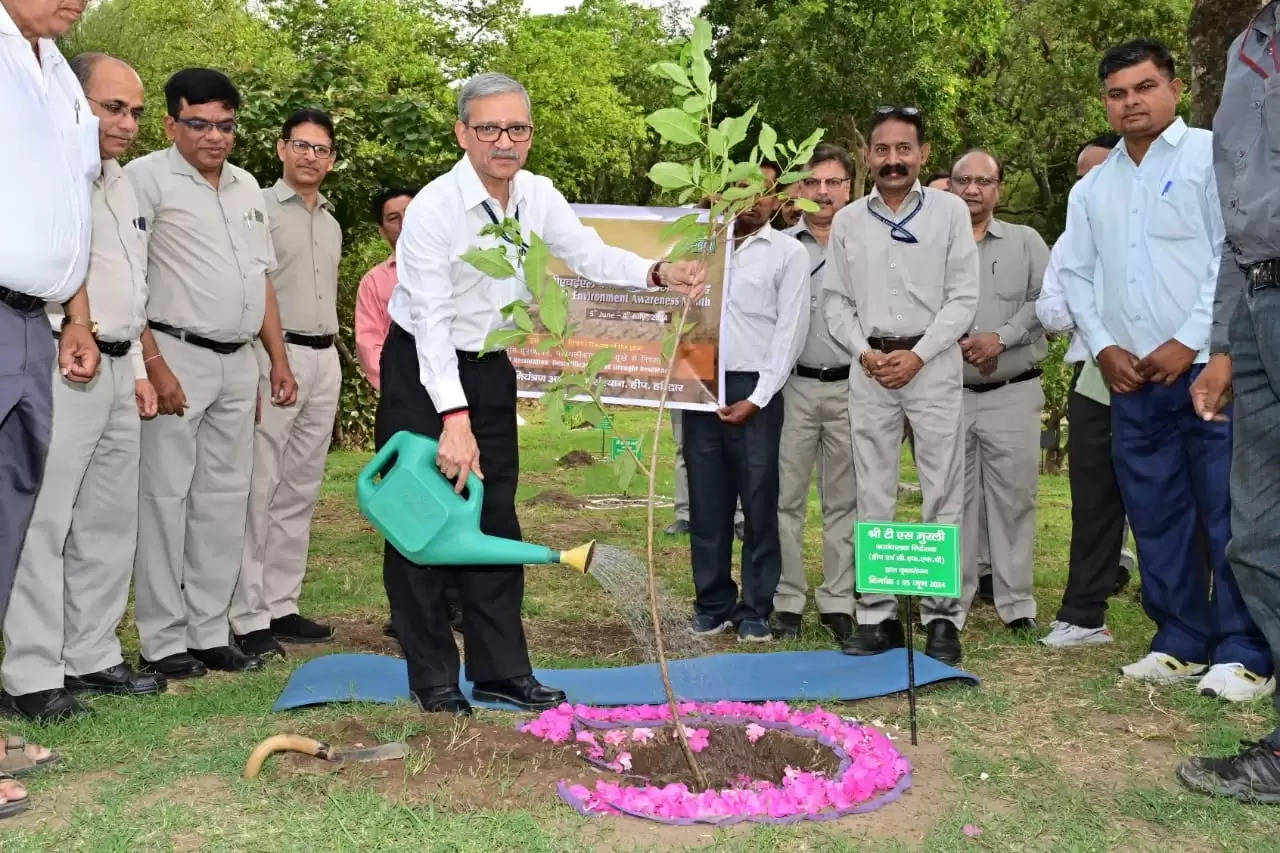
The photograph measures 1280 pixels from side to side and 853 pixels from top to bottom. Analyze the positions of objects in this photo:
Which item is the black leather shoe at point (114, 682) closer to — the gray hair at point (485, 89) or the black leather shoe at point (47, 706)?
the black leather shoe at point (47, 706)

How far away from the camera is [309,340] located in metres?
6.10

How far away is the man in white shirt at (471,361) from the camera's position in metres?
4.27

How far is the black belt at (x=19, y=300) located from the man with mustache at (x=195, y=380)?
4.47 feet

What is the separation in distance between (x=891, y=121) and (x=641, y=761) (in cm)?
301

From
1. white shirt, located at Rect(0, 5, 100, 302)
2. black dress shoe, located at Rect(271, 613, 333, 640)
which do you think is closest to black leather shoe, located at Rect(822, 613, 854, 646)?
black dress shoe, located at Rect(271, 613, 333, 640)

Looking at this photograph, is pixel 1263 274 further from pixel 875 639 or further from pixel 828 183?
pixel 828 183

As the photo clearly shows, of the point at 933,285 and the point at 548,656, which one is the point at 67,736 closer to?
the point at 548,656

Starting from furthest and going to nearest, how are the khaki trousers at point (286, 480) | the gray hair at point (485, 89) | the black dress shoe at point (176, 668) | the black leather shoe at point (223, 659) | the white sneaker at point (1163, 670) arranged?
the khaki trousers at point (286, 480) < the black leather shoe at point (223, 659) < the black dress shoe at point (176, 668) < the white sneaker at point (1163, 670) < the gray hair at point (485, 89)

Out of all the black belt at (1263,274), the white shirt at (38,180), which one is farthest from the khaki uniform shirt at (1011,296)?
the white shirt at (38,180)

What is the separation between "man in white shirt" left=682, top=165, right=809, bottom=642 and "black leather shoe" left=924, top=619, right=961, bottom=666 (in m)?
0.82

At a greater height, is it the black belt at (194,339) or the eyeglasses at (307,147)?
the eyeglasses at (307,147)

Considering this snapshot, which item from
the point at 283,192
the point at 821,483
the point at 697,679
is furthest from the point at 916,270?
the point at 283,192

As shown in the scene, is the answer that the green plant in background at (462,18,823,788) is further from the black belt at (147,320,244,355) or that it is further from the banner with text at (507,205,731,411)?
the banner with text at (507,205,731,411)

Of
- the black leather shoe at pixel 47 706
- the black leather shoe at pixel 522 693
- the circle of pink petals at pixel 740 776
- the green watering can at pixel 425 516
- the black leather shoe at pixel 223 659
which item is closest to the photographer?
the circle of pink petals at pixel 740 776
